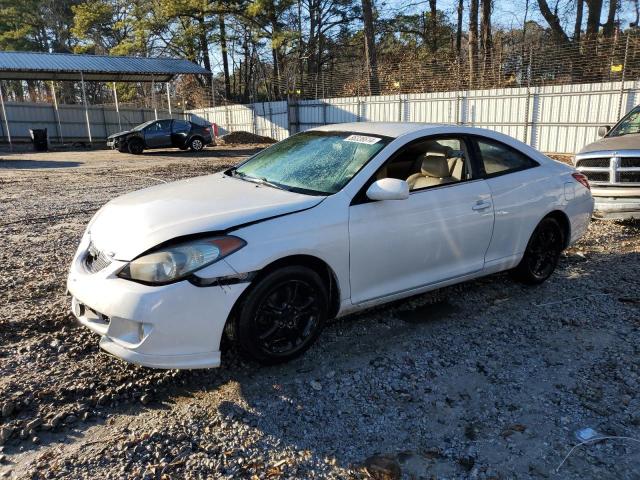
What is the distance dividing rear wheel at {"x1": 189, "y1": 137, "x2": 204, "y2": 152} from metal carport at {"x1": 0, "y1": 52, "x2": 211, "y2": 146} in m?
6.43

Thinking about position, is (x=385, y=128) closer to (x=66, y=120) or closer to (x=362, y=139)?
(x=362, y=139)

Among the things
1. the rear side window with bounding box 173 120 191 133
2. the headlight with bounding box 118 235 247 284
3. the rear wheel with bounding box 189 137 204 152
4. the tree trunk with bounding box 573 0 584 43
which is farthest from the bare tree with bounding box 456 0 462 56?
the headlight with bounding box 118 235 247 284

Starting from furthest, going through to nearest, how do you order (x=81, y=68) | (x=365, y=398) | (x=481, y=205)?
(x=81, y=68)
(x=481, y=205)
(x=365, y=398)

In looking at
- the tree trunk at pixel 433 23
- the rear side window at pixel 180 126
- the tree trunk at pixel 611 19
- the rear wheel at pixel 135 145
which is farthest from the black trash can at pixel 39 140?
the tree trunk at pixel 611 19

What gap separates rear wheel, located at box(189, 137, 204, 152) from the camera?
23.3 m

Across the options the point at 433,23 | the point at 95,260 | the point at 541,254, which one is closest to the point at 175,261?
the point at 95,260

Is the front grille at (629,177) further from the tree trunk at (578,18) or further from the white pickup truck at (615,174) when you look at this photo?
the tree trunk at (578,18)

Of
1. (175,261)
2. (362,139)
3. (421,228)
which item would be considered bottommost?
(421,228)

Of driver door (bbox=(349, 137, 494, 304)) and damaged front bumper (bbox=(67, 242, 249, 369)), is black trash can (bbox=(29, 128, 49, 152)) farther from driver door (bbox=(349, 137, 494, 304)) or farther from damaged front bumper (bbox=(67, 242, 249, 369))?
damaged front bumper (bbox=(67, 242, 249, 369))

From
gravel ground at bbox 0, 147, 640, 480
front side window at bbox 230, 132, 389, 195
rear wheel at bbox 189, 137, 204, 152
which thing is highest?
front side window at bbox 230, 132, 389, 195

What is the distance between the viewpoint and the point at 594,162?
737 cm

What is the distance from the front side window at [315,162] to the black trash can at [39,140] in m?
24.1

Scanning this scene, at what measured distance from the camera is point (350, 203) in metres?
3.58

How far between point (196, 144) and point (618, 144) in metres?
19.2
